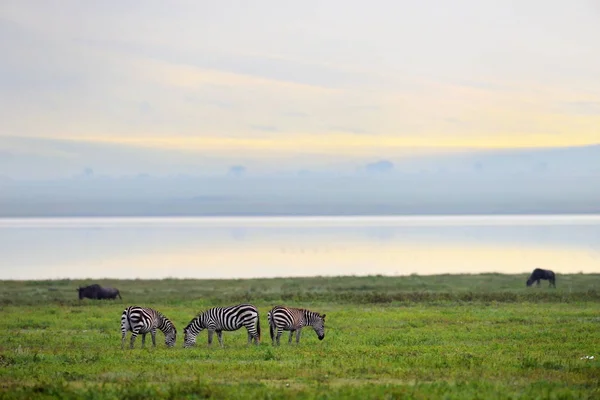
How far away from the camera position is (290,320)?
1054 inches

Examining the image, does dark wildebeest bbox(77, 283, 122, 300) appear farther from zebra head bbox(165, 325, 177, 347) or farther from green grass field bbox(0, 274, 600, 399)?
zebra head bbox(165, 325, 177, 347)

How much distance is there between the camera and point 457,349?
24.4m

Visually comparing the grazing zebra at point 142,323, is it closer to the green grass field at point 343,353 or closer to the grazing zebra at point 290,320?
the green grass field at point 343,353

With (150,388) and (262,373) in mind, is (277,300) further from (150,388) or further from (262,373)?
(150,388)

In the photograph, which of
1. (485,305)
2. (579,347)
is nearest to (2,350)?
(579,347)

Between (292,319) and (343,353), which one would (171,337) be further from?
(343,353)

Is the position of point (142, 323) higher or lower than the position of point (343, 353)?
higher

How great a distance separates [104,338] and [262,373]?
10656mm

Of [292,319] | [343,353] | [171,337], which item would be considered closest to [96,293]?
[171,337]

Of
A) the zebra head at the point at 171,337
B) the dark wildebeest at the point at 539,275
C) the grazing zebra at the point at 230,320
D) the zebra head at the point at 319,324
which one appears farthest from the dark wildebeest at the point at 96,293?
the dark wildebeest at the point at 539,275

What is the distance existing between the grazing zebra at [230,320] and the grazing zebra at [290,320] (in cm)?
52

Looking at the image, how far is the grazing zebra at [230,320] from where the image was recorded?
1032 inches

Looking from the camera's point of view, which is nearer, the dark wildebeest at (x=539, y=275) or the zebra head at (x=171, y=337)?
the zebra head at (x=171, y=337)

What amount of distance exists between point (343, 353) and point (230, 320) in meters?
4.50
